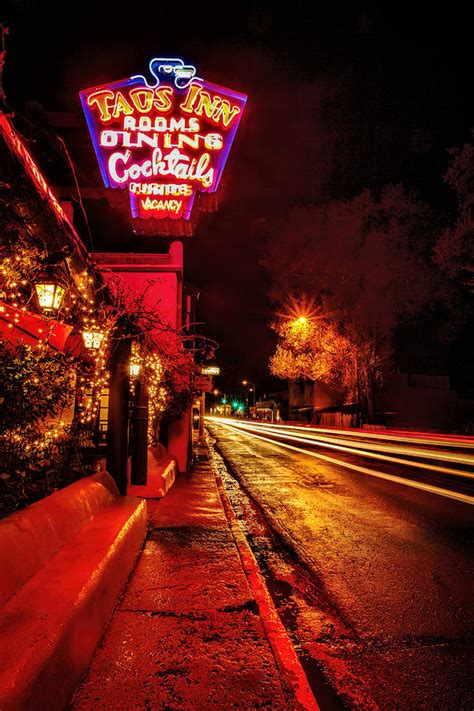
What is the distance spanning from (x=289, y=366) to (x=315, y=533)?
30.6 meters

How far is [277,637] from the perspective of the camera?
3.57 meters

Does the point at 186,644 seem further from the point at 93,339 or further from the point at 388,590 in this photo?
the point at 93,339

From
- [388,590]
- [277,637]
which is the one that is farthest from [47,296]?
[388,590]

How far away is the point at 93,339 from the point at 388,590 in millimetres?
5375

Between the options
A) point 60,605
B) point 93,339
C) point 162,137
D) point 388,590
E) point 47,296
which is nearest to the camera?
point 60,605

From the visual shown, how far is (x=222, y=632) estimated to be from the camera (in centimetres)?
363

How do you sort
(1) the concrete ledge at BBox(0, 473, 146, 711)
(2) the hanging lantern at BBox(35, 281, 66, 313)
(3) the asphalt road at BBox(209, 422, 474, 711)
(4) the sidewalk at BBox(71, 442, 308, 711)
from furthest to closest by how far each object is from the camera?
1. (2) the hanging lantern at BBox(35, 281, 66, 313)
2. (3) the asphalt road at BBox(209, 422, 474, 711)
3. (4) the sidewalk at BBox(71, 442, 308, 711)
4. (1) the concrete ledge at BBox(0, 473, 146, 711)

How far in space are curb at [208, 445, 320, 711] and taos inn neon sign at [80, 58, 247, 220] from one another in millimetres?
9504

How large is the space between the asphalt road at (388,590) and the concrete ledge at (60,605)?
5.70 feet

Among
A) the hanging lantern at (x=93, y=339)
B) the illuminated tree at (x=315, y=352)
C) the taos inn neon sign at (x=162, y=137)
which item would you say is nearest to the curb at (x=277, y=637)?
the hanging lantern at (x=93, y=339)

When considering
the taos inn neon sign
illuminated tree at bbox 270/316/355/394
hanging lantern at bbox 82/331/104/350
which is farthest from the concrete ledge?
illuminated tree at bbox 270/316/355/394

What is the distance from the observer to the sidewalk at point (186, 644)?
9.09 feet

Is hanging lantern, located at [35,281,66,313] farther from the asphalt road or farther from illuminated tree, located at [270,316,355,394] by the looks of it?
illuminated tree, located at [270,316,355,394]

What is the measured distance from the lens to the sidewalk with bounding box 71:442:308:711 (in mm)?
2770
